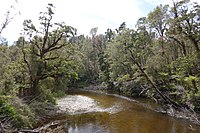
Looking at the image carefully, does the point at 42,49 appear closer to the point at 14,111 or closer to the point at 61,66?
the point at 61,66

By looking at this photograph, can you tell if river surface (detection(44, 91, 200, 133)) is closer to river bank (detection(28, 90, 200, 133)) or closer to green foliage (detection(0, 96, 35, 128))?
river bank (detection(28, 90, 200, 133))

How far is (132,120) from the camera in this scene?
73.9 ft

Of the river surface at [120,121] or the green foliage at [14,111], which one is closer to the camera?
the green foliage at [14,111]

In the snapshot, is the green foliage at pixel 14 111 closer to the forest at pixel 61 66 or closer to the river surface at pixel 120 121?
the forest at pixel 61 66

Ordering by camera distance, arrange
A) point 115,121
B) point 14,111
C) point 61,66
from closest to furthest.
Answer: point 14,111
point 115,121
point 61,66

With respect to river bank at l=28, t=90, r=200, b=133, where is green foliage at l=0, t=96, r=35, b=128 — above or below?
above

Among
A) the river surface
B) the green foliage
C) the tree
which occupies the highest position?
the tree

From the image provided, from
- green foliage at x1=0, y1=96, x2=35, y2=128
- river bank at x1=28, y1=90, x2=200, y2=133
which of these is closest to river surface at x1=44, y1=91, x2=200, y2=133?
river bank at x1=28, y1=90, x2=200, y2=133

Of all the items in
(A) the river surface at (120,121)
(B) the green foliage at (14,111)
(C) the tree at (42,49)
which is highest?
(C) the tree at (42,49)

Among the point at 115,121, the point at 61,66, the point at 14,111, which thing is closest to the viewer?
the point at 14,111

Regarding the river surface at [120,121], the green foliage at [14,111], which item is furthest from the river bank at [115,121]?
the green foliage at [14,111]

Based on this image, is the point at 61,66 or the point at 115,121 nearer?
the point at 115,121

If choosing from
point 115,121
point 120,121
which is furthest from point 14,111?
point 120,121

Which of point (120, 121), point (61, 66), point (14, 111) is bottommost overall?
point (120, 121)
